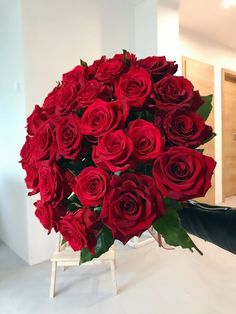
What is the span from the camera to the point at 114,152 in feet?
1.22

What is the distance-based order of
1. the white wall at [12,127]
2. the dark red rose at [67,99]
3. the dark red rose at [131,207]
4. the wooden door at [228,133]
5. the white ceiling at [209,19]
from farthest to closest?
the wooden door at [228,133] → the white ceiling at [209,19] → the white wall at [12,127] → the dark red rose at [67,99] → the dark red rose at [131,207]

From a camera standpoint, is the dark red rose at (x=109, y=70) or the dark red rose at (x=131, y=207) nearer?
the dark red rose at (x=131, y=207)

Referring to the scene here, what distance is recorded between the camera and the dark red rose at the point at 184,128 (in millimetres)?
400

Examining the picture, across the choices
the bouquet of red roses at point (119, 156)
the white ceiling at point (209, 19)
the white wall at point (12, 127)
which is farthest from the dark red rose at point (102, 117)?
the white ceiling at point (209, 19)

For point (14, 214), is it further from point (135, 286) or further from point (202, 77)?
point (202, 77)

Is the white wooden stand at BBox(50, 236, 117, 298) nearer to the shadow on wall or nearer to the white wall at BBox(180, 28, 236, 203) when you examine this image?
the shadow on wall

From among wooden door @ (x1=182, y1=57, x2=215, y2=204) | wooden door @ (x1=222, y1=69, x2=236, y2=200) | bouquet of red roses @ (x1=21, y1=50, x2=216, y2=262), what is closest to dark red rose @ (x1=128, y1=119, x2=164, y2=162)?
bouquet of red roses @ (x1=21, y1=50, x2=216, y2=262)

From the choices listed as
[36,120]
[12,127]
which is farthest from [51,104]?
[12,127]

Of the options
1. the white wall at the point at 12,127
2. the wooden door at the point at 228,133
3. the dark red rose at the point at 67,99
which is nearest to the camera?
the dark red rose at the point at 67,99

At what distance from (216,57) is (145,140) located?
3.70m

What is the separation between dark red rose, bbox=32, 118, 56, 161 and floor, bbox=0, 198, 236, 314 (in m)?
1.20

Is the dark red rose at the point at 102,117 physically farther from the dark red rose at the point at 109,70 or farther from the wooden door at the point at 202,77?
the wooden door at the point at 202,77

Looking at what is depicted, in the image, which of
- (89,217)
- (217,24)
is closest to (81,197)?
(89,217)

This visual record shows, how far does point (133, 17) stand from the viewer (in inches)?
104
